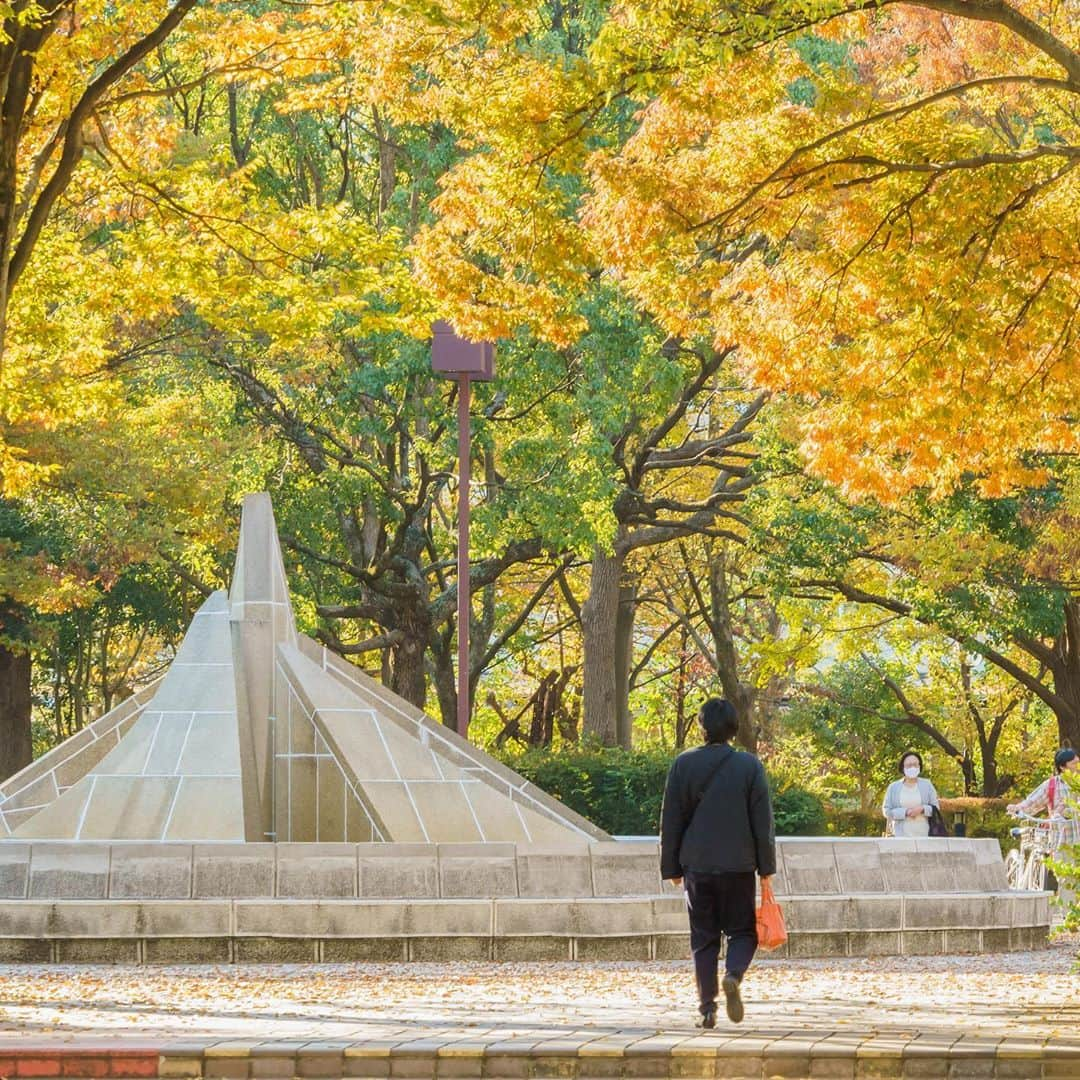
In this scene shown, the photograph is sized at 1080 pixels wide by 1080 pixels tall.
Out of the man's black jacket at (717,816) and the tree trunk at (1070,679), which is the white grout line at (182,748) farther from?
the tree trunk at (1070,679)

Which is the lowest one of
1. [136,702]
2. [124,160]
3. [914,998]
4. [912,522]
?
[914,998]

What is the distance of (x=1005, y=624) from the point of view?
23719mm

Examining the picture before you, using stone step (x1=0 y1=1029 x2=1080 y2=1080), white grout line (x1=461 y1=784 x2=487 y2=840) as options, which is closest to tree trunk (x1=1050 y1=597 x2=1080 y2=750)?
white grout line (x1=461 y1=784 x2=487 y2=840)

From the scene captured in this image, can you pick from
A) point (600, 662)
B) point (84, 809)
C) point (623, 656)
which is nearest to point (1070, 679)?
point (600, 662)

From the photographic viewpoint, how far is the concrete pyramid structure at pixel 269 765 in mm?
13664

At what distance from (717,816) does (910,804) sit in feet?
27.1

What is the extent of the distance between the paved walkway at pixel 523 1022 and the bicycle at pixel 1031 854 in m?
5.22

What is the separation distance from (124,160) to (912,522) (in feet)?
42.8

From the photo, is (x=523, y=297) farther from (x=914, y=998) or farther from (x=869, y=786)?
(x=869, y=786)

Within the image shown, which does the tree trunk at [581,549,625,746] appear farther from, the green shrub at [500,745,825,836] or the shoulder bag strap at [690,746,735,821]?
the shoulder bag strap at [690,746,735,821]

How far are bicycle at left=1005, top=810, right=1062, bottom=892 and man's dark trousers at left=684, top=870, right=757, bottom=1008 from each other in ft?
30.9

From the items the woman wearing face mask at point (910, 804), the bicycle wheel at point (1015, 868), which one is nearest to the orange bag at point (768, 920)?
the woman wearing face mask at point (910, 804)

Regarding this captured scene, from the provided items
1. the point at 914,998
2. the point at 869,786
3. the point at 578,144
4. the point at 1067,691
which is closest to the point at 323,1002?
the point at 914,998

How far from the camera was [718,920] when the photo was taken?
8.43 m
